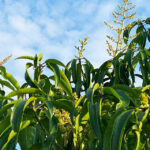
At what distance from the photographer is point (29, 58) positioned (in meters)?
1.90

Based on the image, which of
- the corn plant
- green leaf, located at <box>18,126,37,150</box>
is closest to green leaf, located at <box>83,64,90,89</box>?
the corn plant

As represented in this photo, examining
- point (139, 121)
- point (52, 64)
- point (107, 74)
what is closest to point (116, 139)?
point (139, 121)

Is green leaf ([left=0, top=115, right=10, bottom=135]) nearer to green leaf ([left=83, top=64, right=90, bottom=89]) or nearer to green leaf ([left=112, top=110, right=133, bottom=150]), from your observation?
green leaf ([left=112, top=110, right=133, bottom=150])

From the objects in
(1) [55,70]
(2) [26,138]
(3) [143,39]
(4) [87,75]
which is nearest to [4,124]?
(2) [26,138]

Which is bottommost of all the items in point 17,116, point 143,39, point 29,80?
point 17,116

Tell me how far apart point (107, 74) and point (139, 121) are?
0.72 meters

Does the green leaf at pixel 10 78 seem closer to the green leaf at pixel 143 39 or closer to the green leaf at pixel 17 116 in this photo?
the green leaf at pixel 17 116

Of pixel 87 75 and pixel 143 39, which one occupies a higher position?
pixel 143 39

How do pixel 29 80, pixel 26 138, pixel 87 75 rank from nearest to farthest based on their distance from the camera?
pixel 26 138
pixel 29 80
pixel 87 75

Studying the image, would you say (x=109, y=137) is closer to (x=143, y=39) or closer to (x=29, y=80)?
(x=29, y=80)

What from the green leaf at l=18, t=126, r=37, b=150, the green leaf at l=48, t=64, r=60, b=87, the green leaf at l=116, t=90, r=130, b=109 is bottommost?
the green leaf at l=18, t=126, r=37, b=150

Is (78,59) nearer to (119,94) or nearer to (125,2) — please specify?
(125,2)

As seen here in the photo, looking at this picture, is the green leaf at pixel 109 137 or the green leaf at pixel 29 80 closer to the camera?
the green leaf at pixel 109 137

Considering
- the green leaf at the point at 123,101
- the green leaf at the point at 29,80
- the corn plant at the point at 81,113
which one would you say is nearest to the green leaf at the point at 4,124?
the corn plant at the point at 81,113
